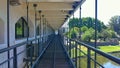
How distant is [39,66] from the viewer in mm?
7141

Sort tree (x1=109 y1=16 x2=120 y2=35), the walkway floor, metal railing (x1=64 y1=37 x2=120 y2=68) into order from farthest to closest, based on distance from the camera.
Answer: the walkway floor → tree (x1=109 y1=16 x2=120 y2=35) → metal railing (x1=64 y1=37 x2=120 y2=68)

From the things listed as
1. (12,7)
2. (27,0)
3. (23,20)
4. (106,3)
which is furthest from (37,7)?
(106,3)

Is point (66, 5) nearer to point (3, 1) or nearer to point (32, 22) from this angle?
point (32, 22)

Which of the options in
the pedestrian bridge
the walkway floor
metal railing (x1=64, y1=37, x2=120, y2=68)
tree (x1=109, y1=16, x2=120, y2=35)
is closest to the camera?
metal railing (x1=64, y1=37, x2=120, y2=68)

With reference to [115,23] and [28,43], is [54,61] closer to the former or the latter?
[28,43]

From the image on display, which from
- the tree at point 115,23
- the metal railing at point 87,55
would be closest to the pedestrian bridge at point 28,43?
the metal railing at point 87,55

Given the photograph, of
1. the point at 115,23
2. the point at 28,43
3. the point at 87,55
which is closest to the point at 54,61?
the point at 28,43

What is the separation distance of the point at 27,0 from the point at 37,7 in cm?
196

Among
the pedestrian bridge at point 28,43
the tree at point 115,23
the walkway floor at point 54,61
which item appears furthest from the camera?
the walkway floor at point 54,61

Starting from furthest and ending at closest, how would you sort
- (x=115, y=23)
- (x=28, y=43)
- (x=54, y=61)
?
(x=54, y=61) < (x=28, y=43) < (x=115, y=23)

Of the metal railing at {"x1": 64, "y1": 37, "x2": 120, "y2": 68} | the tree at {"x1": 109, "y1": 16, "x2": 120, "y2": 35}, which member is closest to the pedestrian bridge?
the metal railing at {"x1": 64, "y1": 37, "x2": 120, "y2": 68}

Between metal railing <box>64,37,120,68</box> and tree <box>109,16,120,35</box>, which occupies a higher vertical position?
tree <box>109,16,120,35</box>

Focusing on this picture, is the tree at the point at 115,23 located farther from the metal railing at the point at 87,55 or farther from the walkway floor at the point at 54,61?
the walkway floor at the point at 54,61

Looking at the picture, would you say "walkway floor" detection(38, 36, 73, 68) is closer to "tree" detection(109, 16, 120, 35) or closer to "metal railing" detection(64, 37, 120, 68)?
"metal railing" detection(64, 37, 120, 68)
